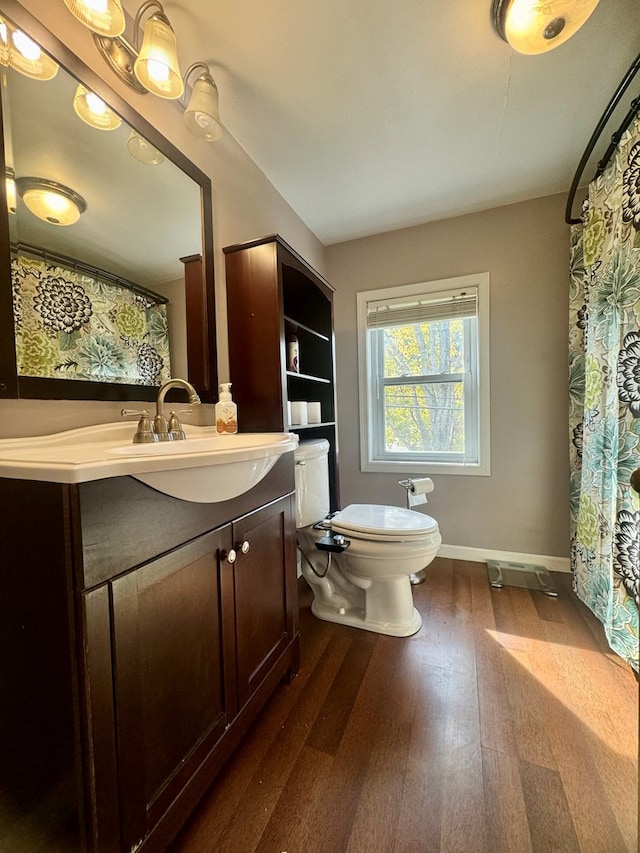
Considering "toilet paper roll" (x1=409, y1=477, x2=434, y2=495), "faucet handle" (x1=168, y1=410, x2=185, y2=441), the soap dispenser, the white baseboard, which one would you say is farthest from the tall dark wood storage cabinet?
the white baseboard

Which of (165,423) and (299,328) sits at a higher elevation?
(299,328)

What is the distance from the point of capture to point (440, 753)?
0.91m

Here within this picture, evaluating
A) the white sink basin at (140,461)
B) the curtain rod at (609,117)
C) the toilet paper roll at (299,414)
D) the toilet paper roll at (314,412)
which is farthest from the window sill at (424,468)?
the curtain rod at (609,117)

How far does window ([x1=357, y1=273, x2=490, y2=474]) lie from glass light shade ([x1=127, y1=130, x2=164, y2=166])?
1.44 metres

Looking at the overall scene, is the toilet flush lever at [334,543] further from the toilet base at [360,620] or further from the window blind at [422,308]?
the window blind at [422,308]

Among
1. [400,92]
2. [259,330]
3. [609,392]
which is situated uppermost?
[400,92]

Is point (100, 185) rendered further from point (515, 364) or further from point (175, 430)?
point (515, 364)

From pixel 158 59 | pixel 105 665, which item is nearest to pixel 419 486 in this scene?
pixel 105 665

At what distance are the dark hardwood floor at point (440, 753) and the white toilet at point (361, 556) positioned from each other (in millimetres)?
112

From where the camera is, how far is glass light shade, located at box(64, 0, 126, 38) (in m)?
0.77

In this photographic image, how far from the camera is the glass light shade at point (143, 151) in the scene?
1007 millimetres

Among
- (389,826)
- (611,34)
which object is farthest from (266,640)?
(611,34)

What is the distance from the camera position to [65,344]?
0.83 m

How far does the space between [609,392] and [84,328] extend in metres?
1.87
